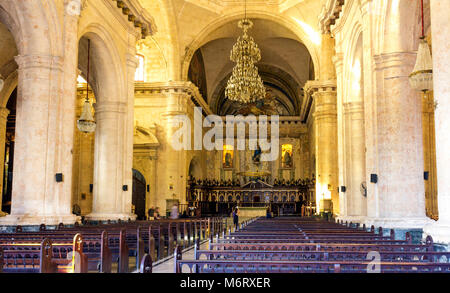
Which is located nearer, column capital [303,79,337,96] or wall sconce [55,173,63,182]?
wall sconce [55,173,63,182]

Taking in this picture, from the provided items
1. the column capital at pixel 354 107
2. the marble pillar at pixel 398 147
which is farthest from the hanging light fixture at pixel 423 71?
the column capital at pixel 354 107

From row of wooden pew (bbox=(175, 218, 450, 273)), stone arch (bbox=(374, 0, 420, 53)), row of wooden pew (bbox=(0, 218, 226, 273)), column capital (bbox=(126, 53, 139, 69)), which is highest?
column capital (bbox=(126, 53, 139, 69))

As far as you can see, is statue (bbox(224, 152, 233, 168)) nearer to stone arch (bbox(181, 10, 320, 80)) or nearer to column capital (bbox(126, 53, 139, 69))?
stone arch (bbox(181, 10, 320, 80))

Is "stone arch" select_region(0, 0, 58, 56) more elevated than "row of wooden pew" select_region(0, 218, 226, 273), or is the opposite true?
"stone arch" select_region(0, 0, 58, 56)

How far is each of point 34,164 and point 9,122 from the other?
1198cm

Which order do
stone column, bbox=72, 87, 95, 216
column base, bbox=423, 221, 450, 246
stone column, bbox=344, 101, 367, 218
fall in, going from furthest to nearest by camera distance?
stone column, bbox=72, 87, 95, 216 → stone column, bbox=344, 101, 367, 218 → column base, bbox=423, 221, 450, 246

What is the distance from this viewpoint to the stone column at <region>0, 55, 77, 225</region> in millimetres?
10791

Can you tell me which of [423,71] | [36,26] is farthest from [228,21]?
[423,71]

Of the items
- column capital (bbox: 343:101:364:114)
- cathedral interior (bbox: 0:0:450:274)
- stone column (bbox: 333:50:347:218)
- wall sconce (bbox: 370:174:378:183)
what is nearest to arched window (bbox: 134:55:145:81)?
cathedral interior (bbox: 0:0:450:274)

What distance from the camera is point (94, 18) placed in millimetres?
13961

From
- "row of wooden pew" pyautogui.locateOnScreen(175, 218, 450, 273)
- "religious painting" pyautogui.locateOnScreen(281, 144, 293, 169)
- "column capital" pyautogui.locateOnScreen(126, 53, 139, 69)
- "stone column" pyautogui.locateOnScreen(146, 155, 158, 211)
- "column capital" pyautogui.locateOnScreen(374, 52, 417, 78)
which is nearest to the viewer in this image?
"row of wooden pew" pyautogui.locateOnScreen(175, 218, 450, 273)

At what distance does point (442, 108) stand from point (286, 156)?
97.1 feet

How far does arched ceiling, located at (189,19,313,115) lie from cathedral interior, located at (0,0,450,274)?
0.45ft
